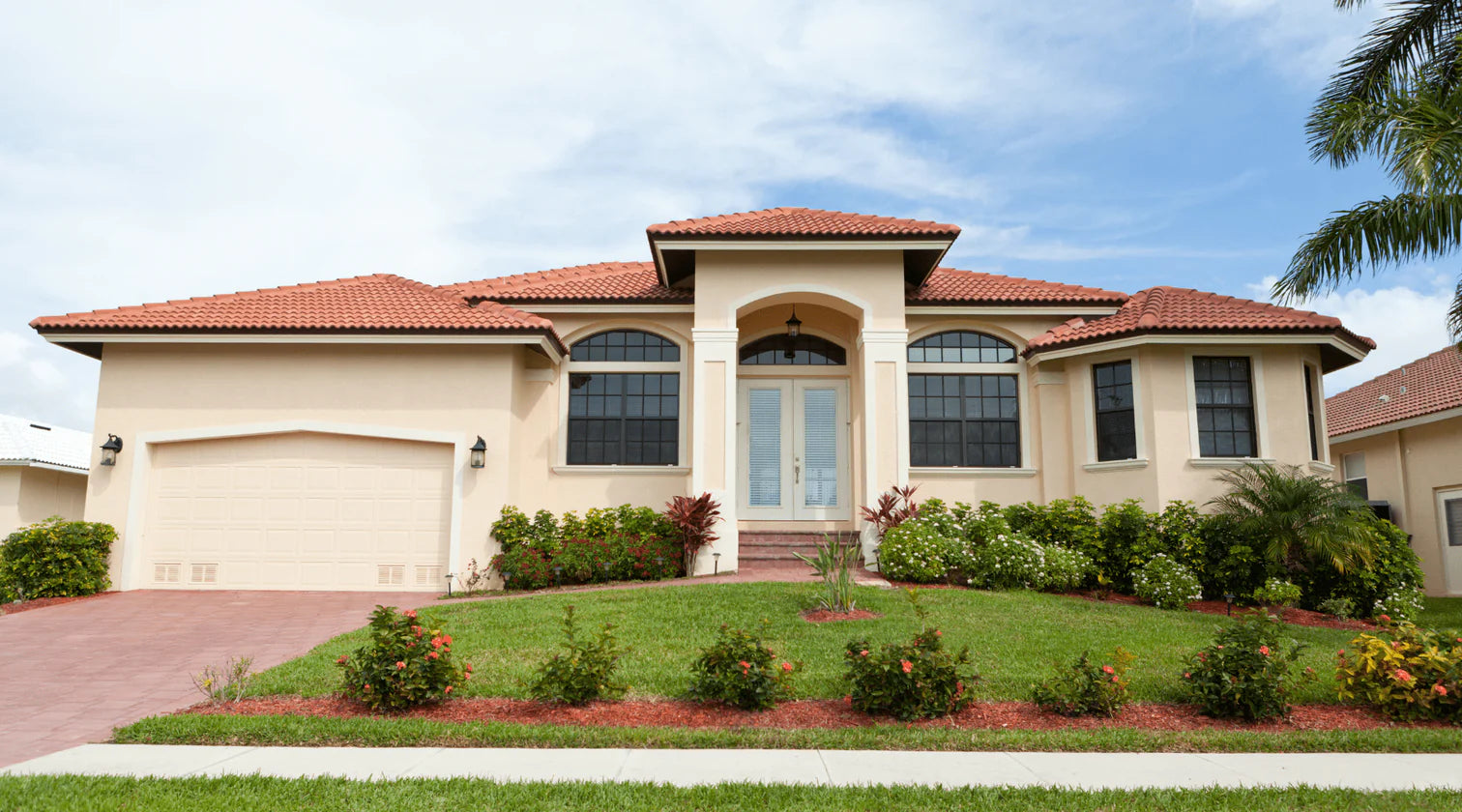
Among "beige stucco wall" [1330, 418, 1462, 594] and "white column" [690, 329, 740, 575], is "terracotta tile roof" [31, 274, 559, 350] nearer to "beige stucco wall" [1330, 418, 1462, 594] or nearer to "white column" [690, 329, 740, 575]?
"white column" [690, 329, 740, 575]

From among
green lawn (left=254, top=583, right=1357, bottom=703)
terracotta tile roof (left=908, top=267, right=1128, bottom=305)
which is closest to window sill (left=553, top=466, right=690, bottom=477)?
green lawn (left=254, top=583, right=1357, bottom=703)

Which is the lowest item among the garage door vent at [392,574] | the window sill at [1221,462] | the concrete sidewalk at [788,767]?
the concrete sidewalk at [788,767]

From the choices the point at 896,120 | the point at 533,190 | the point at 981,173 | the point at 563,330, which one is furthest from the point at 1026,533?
the point at 533,190

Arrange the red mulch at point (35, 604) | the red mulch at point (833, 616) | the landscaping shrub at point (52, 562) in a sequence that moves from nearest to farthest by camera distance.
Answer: the red mulch at point (833, 616), the red mulch at point (35, 604), the landscaping shrub at point (52, 562)

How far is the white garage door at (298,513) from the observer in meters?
14.3

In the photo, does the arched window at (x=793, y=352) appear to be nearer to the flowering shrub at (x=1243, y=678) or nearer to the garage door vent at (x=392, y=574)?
the garage door vent at (x=392, y=574)

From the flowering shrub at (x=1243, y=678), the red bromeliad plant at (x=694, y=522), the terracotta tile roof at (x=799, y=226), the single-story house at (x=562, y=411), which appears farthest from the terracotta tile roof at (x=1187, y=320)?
the flowering shrub at (x=1243, y=678)

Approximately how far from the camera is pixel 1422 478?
1859 cm

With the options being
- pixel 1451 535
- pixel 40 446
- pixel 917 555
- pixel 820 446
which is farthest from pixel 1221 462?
pixel 40 446

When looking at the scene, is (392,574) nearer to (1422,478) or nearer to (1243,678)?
(1243,678)

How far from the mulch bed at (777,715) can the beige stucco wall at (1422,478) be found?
14146mm

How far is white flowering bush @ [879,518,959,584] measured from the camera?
12.8 metres

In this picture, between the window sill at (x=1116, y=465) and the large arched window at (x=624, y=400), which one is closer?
the window sill at (x=1116, y=465)

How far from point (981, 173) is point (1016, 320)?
326 centimetres
